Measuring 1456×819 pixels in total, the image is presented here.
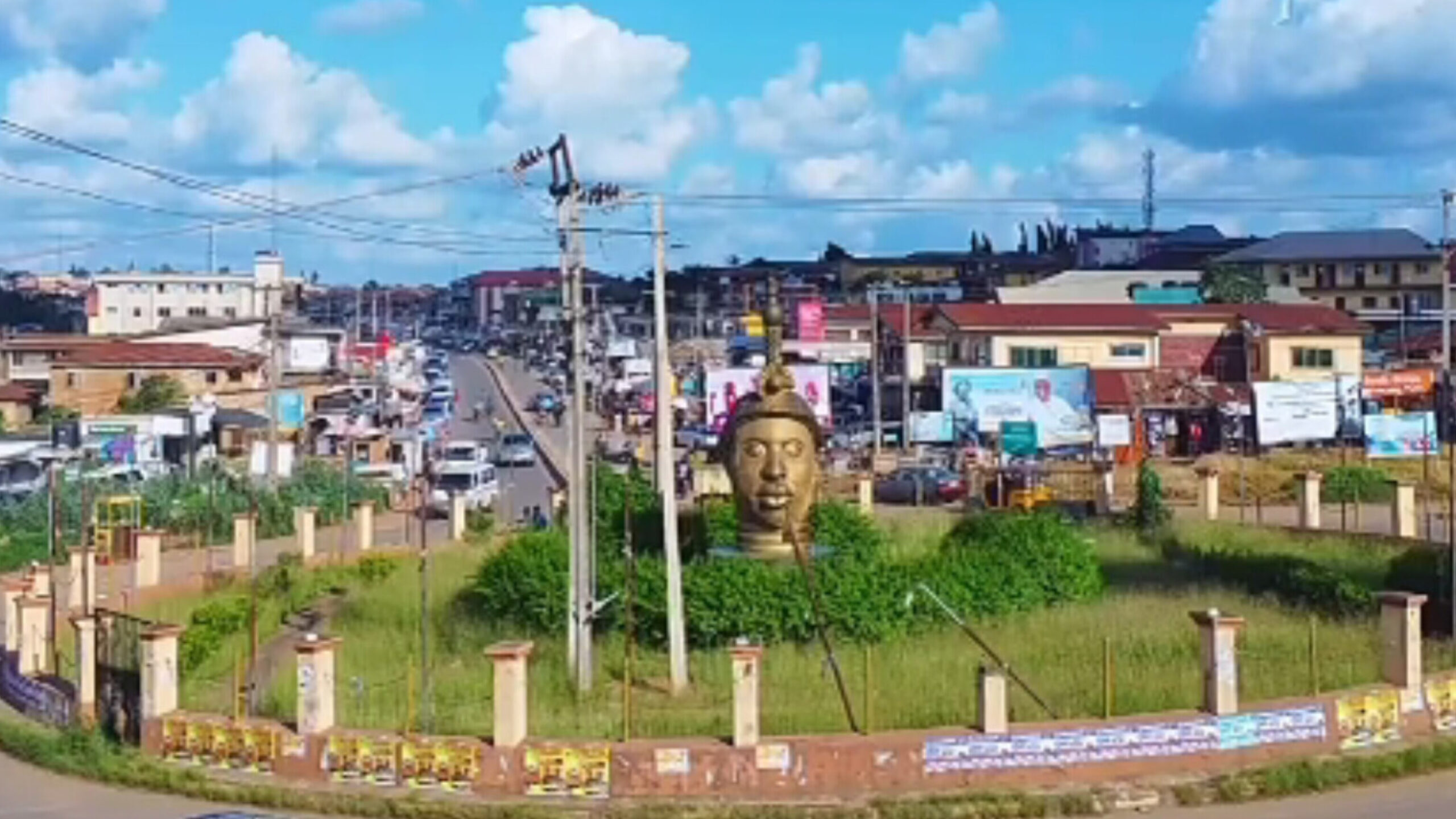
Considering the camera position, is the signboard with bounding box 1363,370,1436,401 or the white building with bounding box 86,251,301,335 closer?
the signboard with bounding box 1363,370,1436,401

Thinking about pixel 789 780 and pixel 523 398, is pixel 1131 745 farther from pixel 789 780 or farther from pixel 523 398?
pixel 523 398

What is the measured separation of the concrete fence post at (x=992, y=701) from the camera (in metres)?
17.2

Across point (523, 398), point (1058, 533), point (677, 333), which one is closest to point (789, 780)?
point (1058, 533)

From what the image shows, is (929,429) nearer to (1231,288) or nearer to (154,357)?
(1231,288)

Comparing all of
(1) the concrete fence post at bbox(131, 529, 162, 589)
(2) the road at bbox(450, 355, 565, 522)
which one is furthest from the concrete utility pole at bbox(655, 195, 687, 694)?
(2) the road at bbox(450, 355, 565, 522)

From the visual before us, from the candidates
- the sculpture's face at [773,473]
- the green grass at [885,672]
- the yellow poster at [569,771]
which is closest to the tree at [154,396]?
the green grass at [885,672]

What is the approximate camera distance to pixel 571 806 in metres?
16.9

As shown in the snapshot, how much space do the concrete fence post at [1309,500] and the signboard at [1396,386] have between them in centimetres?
1661

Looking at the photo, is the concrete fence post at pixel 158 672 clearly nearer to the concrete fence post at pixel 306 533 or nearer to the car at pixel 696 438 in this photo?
the concrete fence post at pixel 306 533

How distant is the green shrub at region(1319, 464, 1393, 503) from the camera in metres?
43.5

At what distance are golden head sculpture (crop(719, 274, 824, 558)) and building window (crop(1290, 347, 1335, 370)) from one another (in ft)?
128

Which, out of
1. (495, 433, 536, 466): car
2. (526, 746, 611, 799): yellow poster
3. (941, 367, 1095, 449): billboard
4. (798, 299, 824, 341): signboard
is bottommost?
(526, 746, 611, 799): yellow poster

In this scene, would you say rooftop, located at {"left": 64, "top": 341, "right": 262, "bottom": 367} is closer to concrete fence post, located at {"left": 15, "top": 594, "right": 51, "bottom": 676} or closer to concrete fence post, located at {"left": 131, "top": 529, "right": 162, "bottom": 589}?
concrete fence post, located at {"left": 131, "top": 529, "right": 162, "bottom": 589}

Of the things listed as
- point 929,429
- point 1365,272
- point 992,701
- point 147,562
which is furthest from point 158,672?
point 1365,272
